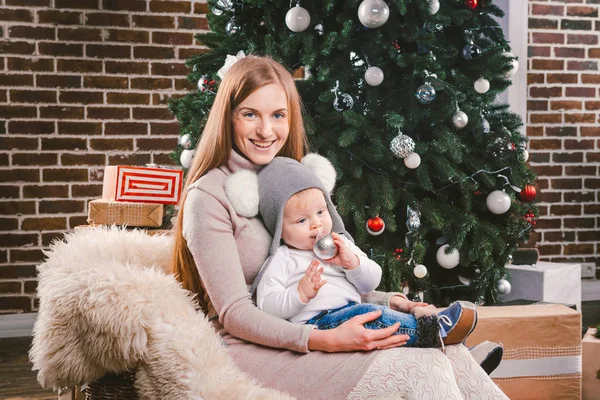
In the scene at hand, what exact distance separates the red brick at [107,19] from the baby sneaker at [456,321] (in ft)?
9.38

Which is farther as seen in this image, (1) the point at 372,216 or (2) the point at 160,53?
(2) the point at 160,53

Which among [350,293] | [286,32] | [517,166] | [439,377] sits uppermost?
[286,32]

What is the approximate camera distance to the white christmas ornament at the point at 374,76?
2.36m

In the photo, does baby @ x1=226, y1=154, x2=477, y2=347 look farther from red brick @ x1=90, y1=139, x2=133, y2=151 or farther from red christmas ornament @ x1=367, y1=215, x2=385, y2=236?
red brick @ x1=90, y1=139, x2=133, y2=151

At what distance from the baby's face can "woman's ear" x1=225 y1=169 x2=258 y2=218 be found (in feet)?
0.26

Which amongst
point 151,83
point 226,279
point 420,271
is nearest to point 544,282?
point 420,271

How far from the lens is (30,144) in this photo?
134 inches

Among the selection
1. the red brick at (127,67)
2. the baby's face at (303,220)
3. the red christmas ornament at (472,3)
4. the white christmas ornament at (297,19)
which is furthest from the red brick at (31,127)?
the baby's face at (303,220)

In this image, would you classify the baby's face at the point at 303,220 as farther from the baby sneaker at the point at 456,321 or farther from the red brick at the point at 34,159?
the red brick at the point at 34,159

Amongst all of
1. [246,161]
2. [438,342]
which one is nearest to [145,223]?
[246,161]

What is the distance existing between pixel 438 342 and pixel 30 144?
285cm

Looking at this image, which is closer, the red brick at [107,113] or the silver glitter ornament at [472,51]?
the silver glitter ornament at [472,51]

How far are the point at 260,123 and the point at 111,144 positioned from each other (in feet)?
7.32

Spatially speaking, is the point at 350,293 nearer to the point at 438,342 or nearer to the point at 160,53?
the point at 438,342
